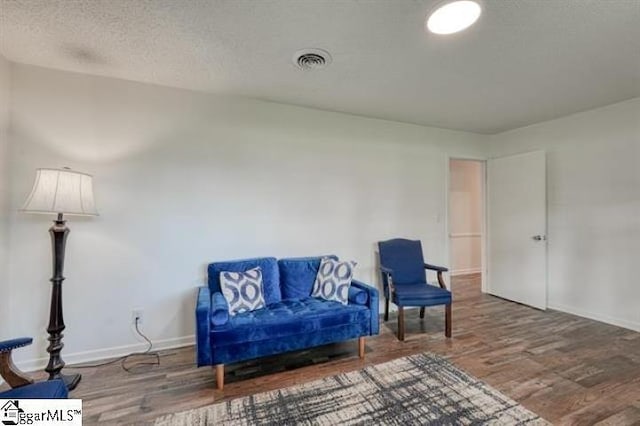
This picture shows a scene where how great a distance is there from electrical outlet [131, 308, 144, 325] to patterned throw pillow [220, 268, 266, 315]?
2.82 feet

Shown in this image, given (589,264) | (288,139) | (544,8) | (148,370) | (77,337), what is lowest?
(148,370)

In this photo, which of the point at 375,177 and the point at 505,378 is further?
the point at 375,177

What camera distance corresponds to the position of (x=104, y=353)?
264cm

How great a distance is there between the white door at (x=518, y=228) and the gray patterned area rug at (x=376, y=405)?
245 centimetres

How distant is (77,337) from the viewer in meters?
2.58

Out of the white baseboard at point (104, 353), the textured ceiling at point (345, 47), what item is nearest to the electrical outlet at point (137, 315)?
the white baseboard at point (104, 353)

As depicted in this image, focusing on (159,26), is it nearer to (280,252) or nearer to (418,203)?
(280,252)

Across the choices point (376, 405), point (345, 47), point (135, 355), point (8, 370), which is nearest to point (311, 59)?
point (345, 47)

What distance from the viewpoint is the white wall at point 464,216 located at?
19.9 feet

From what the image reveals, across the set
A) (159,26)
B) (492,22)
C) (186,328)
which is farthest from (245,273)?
(492,22)

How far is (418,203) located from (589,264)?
6.72 ft

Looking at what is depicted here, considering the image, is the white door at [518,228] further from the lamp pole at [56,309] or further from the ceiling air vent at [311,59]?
the lamp pole at [56,309]

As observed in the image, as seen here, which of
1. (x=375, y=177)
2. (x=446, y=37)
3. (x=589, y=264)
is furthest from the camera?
(x=375, y=177)

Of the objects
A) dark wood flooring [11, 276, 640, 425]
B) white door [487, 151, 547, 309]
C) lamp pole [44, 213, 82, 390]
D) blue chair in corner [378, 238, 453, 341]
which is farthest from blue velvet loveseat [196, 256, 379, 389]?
white door [487, 151, 547, 309]
